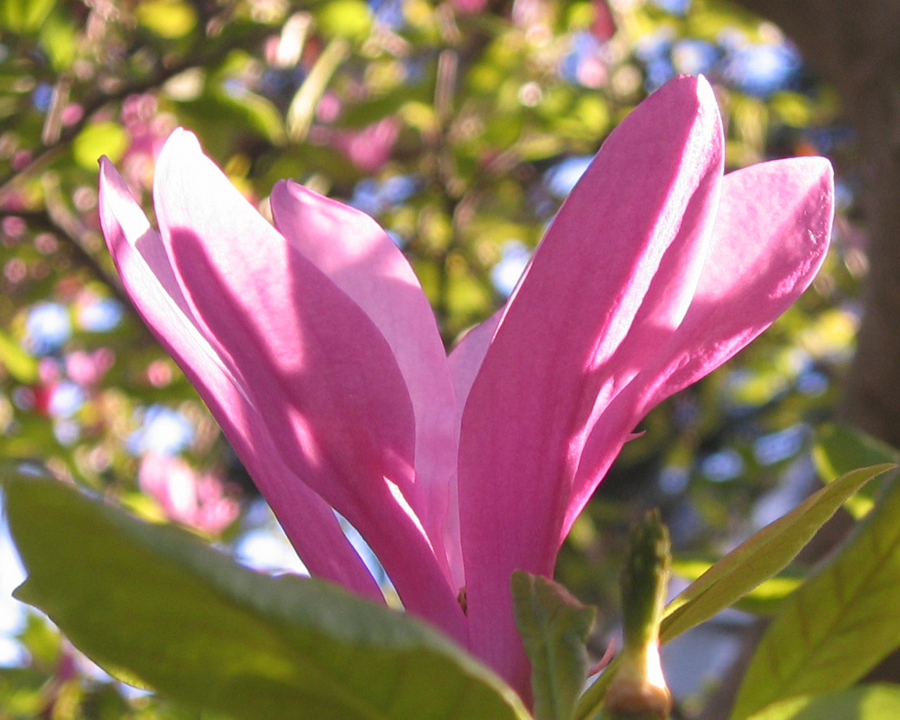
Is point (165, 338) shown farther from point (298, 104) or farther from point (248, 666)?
point (298, 104)

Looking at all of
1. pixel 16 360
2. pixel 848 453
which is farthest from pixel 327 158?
pixel 848 453

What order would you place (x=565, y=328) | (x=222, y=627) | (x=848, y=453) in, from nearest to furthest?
(x=222, y=627) → (x=565, y=328) → (x=848, y=453)

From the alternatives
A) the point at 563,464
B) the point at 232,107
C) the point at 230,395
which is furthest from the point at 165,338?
the point at 232,107

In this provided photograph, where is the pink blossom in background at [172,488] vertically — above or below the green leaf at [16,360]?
below

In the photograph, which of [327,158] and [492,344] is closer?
[492,344]

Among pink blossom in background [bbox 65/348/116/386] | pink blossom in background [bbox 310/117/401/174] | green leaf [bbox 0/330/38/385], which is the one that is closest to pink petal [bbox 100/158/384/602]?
green leaf [bbox 0/330/38/385]

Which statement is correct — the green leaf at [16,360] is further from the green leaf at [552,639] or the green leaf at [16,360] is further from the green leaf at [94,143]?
the green leaf at [552,639]

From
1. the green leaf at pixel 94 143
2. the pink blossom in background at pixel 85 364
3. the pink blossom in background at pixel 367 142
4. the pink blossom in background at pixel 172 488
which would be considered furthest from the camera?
the pink blossom in background at pixel 85 364

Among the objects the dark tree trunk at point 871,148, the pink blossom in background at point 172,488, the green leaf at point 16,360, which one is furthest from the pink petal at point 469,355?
the pink blossom in background at point 172,488

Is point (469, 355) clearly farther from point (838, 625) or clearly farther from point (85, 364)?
point (85, 364)
